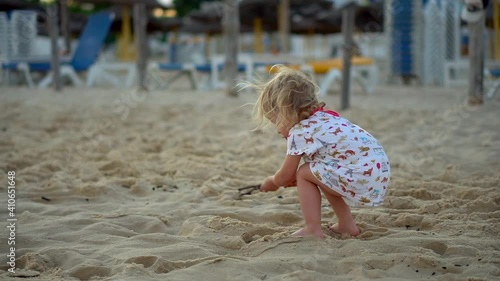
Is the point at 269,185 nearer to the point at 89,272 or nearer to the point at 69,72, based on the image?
the point at 89,272

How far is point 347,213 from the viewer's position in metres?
2.53

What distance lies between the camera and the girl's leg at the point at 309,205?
2.41 m

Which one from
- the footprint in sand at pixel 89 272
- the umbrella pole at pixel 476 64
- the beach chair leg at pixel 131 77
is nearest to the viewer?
the footprint in sand at pixel 89 272

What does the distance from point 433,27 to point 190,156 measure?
11.1 metres

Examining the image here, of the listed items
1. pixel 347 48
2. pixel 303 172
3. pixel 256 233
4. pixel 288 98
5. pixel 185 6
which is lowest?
pixel 256 233

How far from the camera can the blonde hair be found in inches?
95.9

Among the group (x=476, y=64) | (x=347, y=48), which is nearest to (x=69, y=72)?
(x=347, y=48)

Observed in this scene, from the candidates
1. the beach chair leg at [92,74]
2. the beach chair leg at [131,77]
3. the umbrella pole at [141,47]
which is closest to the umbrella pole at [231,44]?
the umbrella pole at [141,47]

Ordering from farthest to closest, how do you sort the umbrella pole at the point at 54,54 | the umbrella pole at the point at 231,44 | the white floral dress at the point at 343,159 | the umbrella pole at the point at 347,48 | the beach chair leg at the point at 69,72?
1. the beach chair leg at the point at 69,72
2. the umbrella pole at the point at 54,54
3. the umbrella pole at the point at 231,44
4. the umbrella pole at the point at 347,48
5. the white floral dress at the point at 343,159

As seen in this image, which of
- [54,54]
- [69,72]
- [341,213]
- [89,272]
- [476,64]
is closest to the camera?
[89,272]

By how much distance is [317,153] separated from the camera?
2451mm

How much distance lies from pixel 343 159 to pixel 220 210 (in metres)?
0.75

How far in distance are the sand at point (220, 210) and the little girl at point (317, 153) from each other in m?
0.16

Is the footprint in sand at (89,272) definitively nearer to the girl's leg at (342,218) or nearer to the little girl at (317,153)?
the little girl at (317,153)
